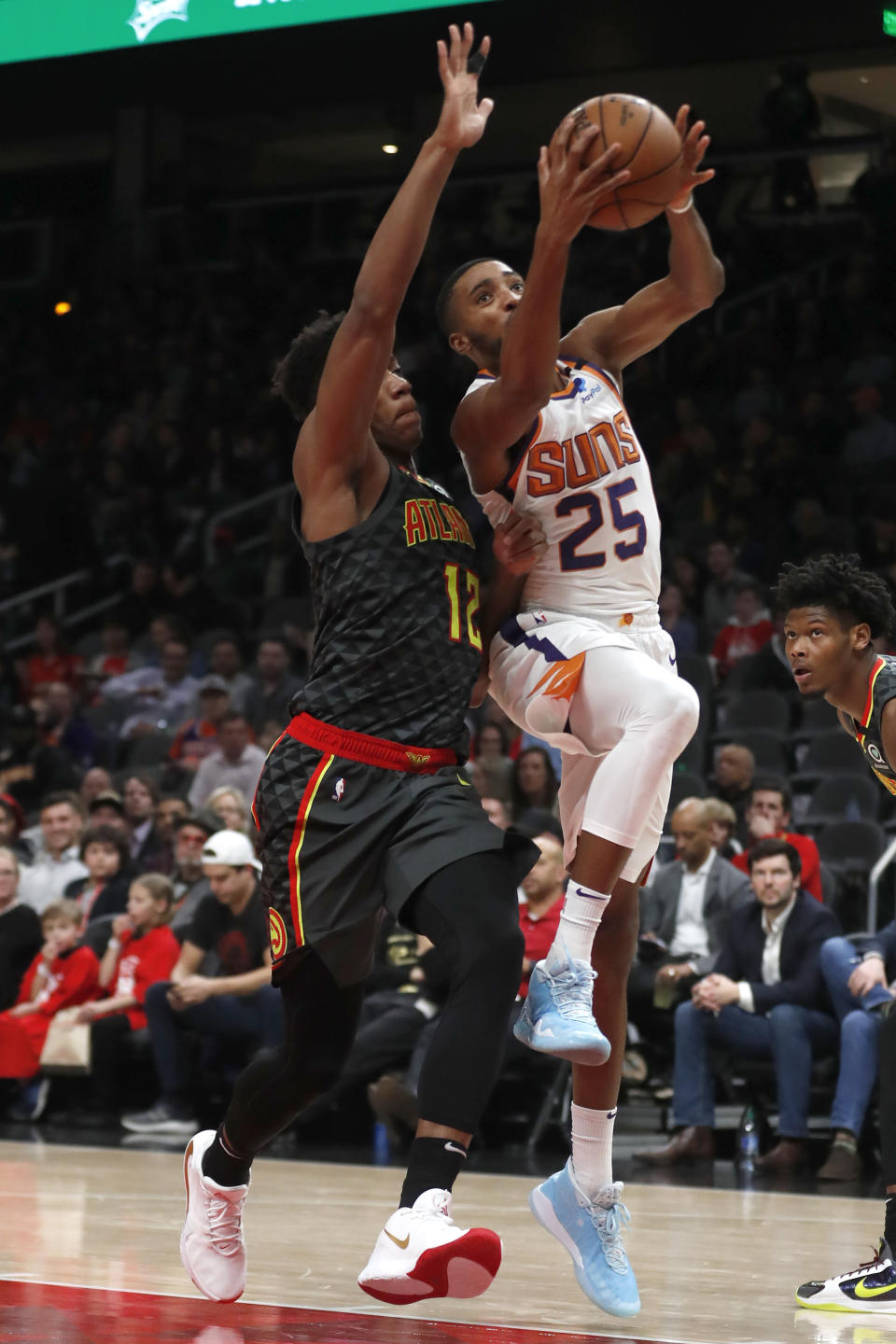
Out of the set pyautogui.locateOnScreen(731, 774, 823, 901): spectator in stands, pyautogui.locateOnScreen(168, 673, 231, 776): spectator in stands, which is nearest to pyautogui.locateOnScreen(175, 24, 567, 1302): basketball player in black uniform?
pyautogui.locateOnScreen(731, 774, 823, 901): spectator in stands

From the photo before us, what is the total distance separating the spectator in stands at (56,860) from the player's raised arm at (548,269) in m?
6.96

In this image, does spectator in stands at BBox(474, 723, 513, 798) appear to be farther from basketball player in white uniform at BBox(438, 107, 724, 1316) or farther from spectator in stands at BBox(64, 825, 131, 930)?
basketball player in white uniform at BBox(438, 107, 724, 1316)

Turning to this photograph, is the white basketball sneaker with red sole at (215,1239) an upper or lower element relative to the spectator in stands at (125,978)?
upper

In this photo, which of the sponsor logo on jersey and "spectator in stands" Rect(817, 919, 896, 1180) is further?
"spectator in stands" Rect(817, 919, 896, 1180)

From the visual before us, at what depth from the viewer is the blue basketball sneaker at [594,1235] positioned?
153 inches

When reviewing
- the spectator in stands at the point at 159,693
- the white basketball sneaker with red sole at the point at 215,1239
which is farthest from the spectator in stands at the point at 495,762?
the white basketball sneaker with red sole at the point at 215,1239

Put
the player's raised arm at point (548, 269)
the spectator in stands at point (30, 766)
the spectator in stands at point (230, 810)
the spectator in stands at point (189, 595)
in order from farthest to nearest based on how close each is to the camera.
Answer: the spectator in stands at point (189, 595) → the spectator in stands at point (30, 766) → the spectator in stands at point (230, 810) → the player's raised arm at point (548, 269)

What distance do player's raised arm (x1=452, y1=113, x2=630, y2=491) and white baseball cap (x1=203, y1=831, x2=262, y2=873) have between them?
5.06 meters

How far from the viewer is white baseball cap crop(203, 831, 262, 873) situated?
337 inches

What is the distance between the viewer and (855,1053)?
7406mm

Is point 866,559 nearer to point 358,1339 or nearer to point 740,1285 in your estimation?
point 740,1285

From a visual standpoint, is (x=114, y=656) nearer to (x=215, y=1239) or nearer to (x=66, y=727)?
(x=66, y=727)

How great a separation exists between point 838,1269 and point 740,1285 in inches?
18.1

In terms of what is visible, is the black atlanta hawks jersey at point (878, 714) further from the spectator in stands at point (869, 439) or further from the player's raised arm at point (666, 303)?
the spectator in stands at point (869, 439)
